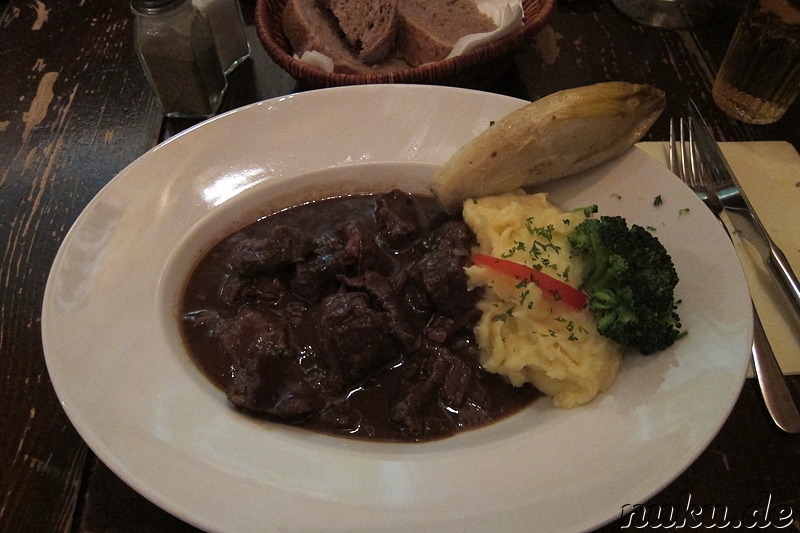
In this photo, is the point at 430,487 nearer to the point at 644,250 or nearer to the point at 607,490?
the point at 607,490

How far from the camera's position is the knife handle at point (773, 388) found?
2.41 meters

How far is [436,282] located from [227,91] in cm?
247

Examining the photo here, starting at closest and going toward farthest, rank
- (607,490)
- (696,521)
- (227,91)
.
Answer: (607,490), (696,521), (227,91)

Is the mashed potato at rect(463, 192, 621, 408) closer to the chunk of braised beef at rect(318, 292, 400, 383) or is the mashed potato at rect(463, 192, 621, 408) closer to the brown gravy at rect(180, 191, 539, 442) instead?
the brown gravy at rect(180, 191, 539, 442)

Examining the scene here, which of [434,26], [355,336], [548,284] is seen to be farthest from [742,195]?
[434,26]

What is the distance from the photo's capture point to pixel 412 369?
2.68 metres

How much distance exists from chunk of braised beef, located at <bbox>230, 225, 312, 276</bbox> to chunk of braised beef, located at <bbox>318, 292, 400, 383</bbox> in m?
0.37

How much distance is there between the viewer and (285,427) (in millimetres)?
2359

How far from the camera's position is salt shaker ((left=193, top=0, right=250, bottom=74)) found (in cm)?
390

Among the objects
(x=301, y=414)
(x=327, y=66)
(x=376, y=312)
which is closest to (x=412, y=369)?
(x=376, y=312)

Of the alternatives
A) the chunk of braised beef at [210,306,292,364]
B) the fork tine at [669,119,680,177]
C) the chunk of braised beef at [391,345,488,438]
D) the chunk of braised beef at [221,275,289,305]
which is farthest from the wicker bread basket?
the chunk of braised beef at [391,345,488,438]

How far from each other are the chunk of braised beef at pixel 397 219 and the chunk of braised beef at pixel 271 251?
0.44 metres

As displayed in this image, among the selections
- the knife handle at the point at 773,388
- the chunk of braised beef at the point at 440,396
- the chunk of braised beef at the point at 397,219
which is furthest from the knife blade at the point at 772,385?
the chunk of braised beef at the point at 397,219

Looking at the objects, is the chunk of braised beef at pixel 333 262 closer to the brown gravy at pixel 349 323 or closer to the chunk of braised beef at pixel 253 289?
the brown gravy at pixel 349 323
